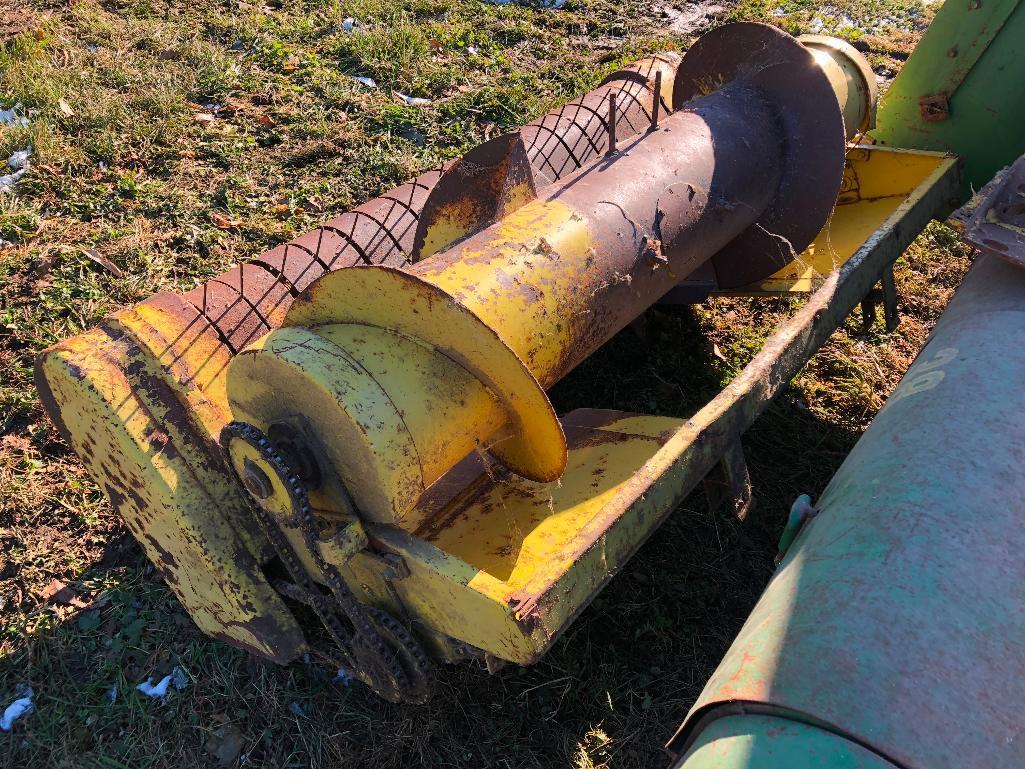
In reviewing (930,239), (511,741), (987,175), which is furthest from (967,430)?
(930,239)

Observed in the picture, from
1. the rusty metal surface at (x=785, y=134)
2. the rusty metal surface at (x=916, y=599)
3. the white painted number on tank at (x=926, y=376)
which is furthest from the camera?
the rusty metal surface at (x=785, y=134)

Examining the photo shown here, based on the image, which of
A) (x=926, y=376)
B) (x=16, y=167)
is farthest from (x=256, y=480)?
(x=16, y=167)

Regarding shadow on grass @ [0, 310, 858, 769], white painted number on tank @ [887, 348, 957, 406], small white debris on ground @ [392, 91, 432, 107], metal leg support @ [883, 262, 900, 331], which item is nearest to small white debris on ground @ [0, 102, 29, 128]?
small white debris on ground @ [392, 91, 432, 107]

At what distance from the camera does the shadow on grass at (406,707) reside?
243 cm

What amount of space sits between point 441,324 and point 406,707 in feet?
4.62

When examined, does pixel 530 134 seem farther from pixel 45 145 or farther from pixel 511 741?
pixel 45 145

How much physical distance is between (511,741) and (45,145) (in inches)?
178

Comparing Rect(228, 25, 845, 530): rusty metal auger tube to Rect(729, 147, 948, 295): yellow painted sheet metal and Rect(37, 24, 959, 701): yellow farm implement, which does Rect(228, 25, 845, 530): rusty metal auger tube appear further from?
Rect(729, 147, 948, 295): yellow painted sheet metal

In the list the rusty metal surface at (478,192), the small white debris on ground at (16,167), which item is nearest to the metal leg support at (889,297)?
the rusty metal surface at (478,192)

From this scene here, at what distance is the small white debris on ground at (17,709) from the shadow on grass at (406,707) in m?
0.03

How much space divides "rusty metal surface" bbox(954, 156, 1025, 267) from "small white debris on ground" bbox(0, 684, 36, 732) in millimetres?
3385

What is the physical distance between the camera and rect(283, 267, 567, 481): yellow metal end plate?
1783mm

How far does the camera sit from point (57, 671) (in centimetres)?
264

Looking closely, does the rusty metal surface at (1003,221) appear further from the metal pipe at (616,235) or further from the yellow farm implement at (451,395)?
the metal pipe at (616,235)
